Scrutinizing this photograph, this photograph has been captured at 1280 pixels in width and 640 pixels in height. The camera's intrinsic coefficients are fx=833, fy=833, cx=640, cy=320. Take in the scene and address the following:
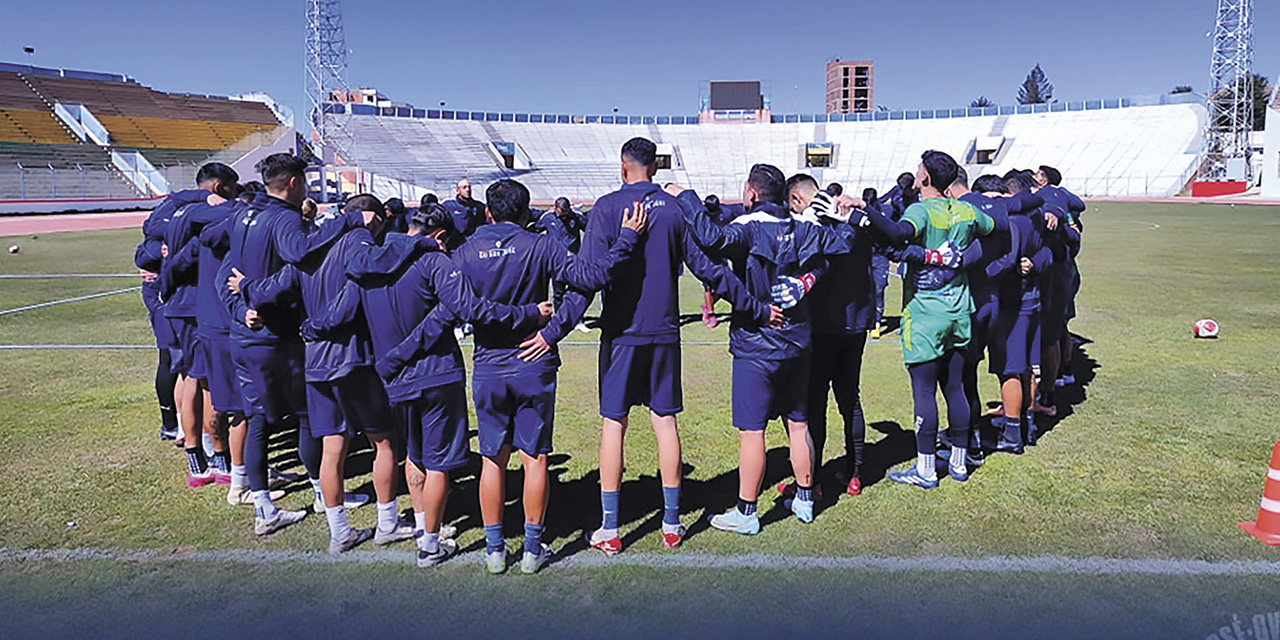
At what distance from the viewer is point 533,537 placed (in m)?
4.31

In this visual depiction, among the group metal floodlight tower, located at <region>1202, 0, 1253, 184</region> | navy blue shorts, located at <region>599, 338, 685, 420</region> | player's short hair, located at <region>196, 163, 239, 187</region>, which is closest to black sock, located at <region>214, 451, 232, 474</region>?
player's short hair, located at <region>196, 163, 239, 187</region>

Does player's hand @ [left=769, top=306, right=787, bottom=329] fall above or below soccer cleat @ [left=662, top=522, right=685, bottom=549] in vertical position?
above

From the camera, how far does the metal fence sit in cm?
4091

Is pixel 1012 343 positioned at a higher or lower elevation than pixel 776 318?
lower

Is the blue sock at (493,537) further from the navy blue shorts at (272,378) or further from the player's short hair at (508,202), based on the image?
the player's short hair at (508,202)

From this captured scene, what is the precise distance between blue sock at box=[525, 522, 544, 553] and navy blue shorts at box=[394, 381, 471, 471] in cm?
49

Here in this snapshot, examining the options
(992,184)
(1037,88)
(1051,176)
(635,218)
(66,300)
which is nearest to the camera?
(635,218)

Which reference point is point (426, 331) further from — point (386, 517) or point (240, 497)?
point (240, 497)

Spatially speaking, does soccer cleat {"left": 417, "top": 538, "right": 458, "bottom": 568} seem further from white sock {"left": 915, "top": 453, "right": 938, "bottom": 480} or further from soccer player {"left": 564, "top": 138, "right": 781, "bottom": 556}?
white sock {"left": 915, "top": 453, "right": 938, "bottom": 480}

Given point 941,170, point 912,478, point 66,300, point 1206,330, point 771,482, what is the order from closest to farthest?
point 941,170 → point 912,478 → point 771,482 → point 1206,330 → point 66,300

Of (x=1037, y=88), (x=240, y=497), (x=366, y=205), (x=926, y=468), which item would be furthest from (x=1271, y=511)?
(x=1037, y=88)

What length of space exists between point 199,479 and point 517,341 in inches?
117

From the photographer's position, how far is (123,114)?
55.2 meters

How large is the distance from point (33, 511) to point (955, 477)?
584 cm
